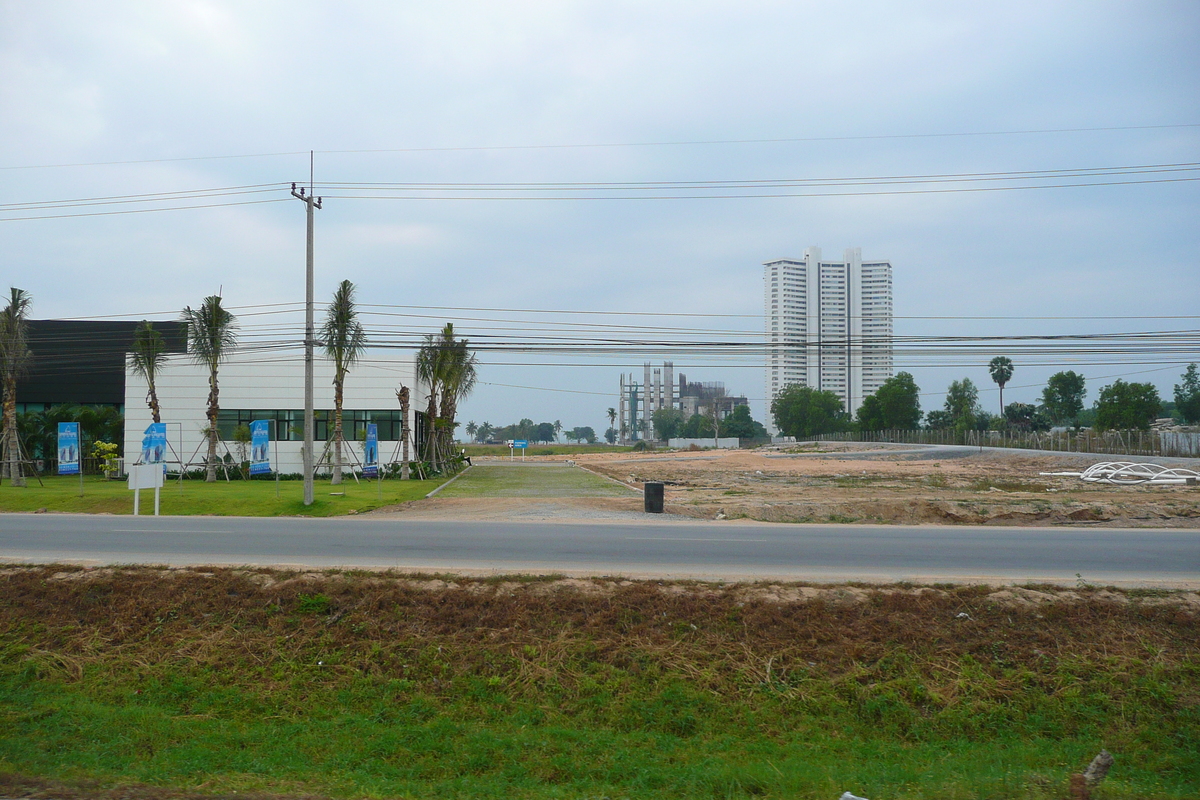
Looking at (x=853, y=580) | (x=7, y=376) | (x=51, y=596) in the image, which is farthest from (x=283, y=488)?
(x=853, y=580)

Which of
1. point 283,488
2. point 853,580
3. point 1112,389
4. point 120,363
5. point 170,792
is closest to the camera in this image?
point 170,792

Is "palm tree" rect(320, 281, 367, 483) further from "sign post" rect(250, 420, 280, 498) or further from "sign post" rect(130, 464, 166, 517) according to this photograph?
"sign post" rect(130, 464, 166, 517)

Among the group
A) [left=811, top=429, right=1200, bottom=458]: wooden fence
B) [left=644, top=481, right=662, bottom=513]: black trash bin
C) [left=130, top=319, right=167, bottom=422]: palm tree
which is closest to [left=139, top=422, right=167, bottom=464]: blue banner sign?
[left=130, top=319, right=167, bottom=422]: palm tree

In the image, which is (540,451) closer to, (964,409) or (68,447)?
(964,409)

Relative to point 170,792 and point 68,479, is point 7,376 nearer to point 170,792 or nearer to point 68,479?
point 68,479

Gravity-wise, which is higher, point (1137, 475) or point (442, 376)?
point (442, 376)

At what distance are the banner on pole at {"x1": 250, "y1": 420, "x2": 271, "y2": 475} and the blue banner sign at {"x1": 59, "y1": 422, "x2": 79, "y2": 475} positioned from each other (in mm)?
7657

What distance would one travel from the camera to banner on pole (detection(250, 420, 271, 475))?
126 ft

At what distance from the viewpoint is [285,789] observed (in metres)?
6.73

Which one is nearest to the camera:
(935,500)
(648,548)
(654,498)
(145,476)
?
(648,548)

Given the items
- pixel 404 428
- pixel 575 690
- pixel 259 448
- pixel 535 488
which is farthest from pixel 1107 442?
pixel 575 690

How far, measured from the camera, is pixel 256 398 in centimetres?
4259

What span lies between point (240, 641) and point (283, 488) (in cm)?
2401

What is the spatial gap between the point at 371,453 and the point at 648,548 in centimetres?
2859
